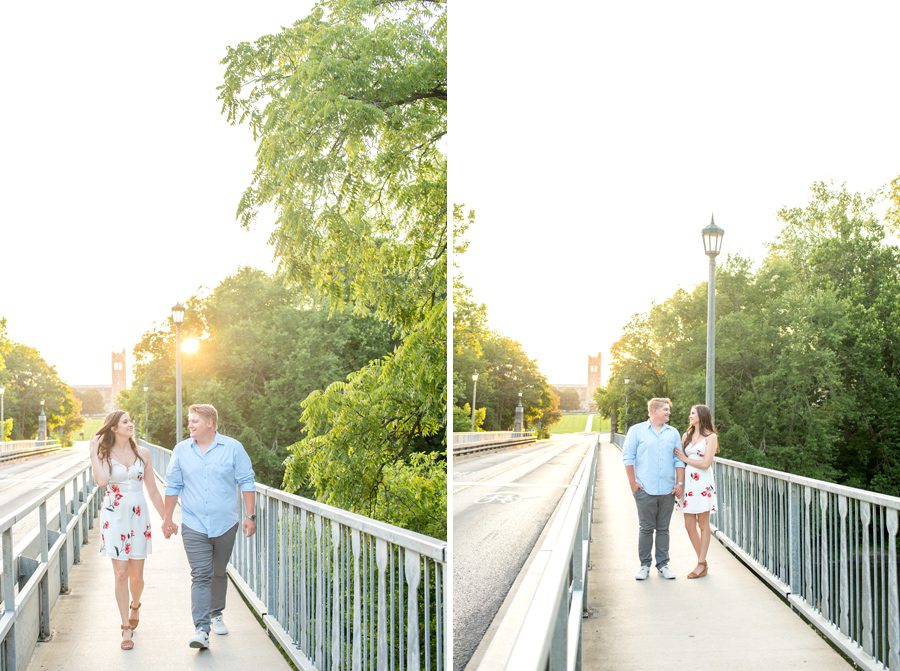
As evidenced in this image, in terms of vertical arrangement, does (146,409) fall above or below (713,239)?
below

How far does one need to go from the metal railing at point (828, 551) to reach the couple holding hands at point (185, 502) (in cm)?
253

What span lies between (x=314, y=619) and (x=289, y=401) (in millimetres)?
2151

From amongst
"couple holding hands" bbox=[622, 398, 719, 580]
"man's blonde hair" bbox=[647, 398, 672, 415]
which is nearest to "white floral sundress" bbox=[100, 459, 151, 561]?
"couple holding hands" bbox=[622, 398, 719, 580]

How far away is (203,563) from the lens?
11.1 ft

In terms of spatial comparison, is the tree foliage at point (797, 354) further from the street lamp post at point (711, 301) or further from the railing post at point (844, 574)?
the railing post at point (844, 574)

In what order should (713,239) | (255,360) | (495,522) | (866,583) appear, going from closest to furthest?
→ (866,583) < (255,360) < (713,239) < (495,522)

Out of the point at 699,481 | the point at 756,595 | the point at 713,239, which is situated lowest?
the point at 756,595

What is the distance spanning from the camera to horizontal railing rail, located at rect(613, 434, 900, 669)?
2879mm

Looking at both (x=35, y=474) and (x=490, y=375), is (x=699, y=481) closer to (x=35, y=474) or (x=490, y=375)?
(x=490, y=375)

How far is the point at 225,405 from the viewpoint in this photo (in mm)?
4434

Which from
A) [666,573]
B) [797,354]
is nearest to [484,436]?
[666,573]

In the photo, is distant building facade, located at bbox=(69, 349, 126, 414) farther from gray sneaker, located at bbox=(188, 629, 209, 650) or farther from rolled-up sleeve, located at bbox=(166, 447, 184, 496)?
gray sneaker, located at bbox=(188, 629, 209, 650)

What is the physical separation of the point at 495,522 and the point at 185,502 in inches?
228

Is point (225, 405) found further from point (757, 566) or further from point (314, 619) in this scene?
point (757, 566)
